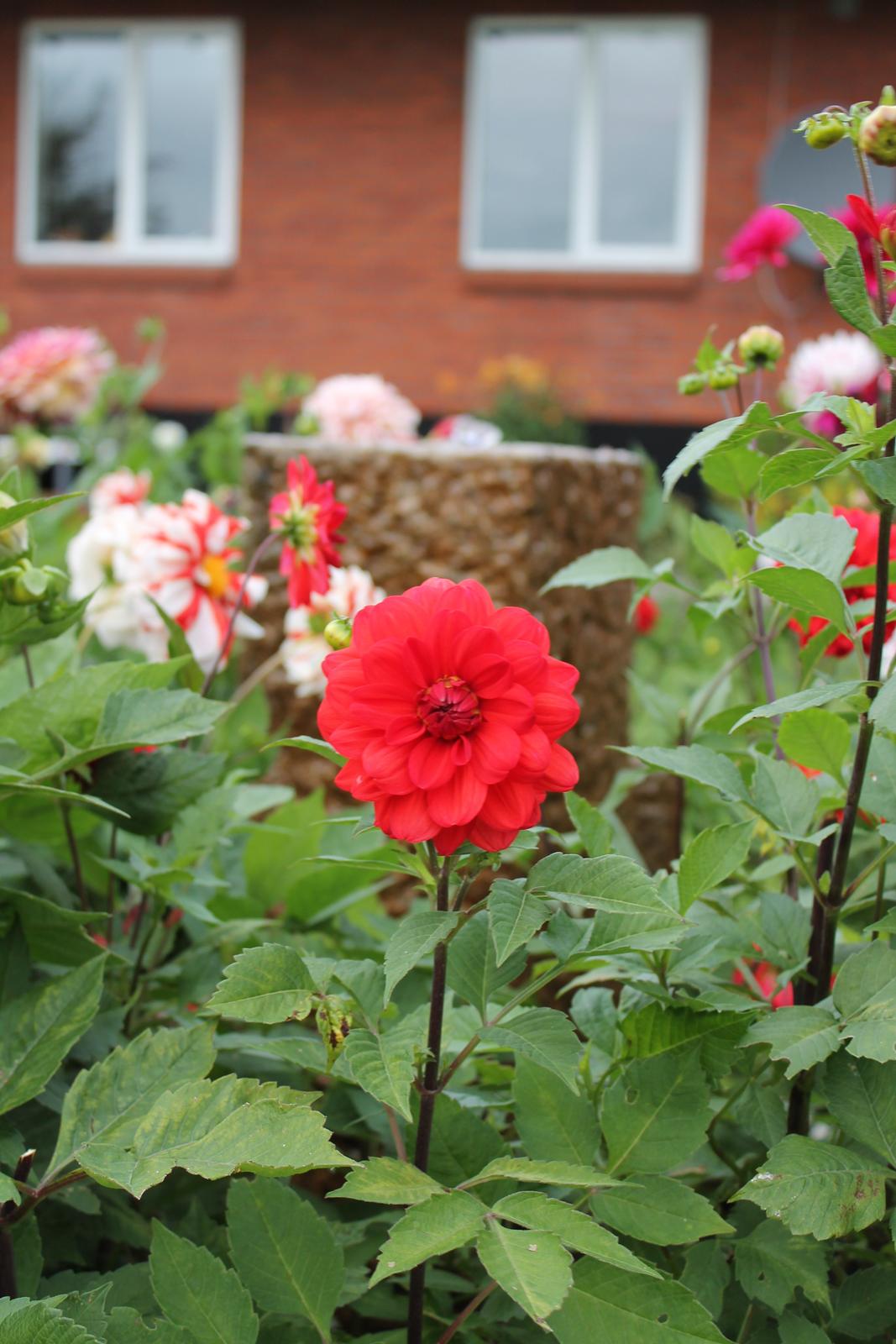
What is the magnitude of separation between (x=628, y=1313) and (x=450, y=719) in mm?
258

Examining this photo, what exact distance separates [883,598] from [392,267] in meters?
7.94

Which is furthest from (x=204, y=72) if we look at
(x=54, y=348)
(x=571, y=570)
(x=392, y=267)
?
(x=571, y=570)

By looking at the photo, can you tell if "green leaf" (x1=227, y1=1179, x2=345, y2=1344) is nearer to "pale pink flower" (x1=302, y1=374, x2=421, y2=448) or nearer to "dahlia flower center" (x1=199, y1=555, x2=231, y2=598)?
"dahlia flower center" (x1=199, y1=555, x2=231, y2=598)

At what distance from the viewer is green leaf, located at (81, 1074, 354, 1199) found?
1.82 ft

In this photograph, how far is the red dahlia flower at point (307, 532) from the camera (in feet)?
3.17

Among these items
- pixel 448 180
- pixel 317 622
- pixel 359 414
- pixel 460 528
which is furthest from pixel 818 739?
pixel 448 180

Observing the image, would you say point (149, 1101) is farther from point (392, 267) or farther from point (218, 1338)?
point (392, 267)

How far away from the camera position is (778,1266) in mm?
644

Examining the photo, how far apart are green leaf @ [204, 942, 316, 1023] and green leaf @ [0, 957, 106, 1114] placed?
0.13 metres

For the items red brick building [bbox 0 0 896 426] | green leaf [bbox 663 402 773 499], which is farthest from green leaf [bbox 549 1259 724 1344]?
red brick building [bbox 0 0 896 426]

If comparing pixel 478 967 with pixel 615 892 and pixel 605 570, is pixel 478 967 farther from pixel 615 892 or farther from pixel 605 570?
pixel 605 570

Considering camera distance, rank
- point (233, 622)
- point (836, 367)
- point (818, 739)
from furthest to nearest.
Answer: point (836, 367) < point (233, 622) < point (818, 739)

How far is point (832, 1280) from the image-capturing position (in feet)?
2.55

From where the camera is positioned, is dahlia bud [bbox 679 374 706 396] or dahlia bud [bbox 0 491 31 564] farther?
dahlia bud [bbox 679 374 706 396]
